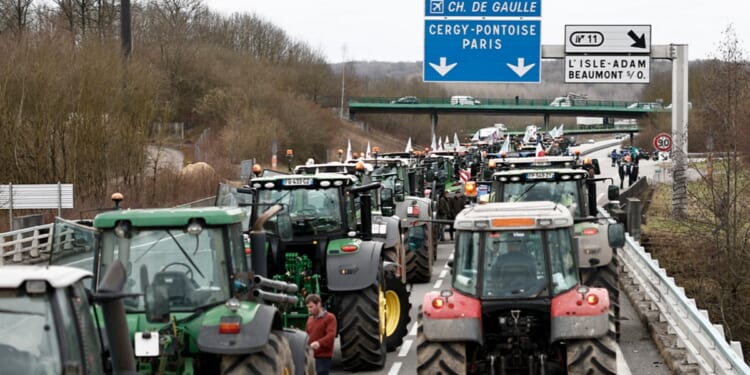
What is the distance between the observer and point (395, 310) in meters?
17.1

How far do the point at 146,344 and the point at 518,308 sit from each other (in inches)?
152

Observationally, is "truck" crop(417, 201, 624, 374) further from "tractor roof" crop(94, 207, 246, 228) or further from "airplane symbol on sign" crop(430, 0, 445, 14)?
"airplane symbol on sign" crop(430, 0, 445, 14)

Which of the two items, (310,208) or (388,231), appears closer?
(310,208)

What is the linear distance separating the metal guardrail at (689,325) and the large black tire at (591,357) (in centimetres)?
119

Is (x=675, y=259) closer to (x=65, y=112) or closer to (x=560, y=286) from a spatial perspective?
(x=65, y=112)

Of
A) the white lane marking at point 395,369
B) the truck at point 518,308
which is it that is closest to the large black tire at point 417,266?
the white lane marking at point 395,369

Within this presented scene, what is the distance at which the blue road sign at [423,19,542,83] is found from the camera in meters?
31.7

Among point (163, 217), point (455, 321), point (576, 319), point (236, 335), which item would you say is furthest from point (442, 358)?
point (163, 217)

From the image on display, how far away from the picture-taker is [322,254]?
15.8 m

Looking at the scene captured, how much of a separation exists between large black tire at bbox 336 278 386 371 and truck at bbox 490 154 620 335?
3619 mm

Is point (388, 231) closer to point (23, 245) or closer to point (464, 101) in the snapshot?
point (23, 245)

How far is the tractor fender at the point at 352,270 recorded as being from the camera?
15.1m

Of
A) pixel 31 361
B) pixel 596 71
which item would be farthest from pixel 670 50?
pixel 31 361

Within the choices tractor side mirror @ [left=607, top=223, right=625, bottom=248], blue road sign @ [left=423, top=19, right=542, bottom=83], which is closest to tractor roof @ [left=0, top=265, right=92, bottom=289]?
tractor side mirror @ [left=607, top=223, right=625, bottom=248]
